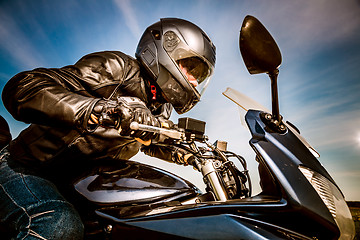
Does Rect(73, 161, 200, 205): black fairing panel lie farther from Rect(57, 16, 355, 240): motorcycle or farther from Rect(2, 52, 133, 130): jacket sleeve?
Rect(2, 52, 133, 130): jacket sleeve

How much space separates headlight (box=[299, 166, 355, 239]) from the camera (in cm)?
87

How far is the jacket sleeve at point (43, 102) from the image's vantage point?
1.37 metres

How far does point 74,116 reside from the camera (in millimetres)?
1362

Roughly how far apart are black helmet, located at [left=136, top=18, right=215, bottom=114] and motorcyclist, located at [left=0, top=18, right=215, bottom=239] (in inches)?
0.5

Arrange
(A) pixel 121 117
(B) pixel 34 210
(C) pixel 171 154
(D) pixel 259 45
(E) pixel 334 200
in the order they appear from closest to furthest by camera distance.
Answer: (E) pixel 334 200
(D) pixel 259 45
(A) pixel 121 117
(B) pixel 34 210
(C) pixel 171 154

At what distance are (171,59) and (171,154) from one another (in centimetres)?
116

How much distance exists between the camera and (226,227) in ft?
2.65

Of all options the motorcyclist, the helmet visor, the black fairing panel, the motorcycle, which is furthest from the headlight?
the helmet visor

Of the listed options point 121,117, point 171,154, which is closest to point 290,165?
point 121,117

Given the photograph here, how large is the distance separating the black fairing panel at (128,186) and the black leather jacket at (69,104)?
286 millimetres

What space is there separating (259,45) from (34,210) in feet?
5.96

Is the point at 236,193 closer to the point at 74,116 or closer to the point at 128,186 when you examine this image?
the point at 128,186

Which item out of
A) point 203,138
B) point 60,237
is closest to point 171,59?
point 203,138

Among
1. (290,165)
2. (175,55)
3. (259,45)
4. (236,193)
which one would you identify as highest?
(175,55)
